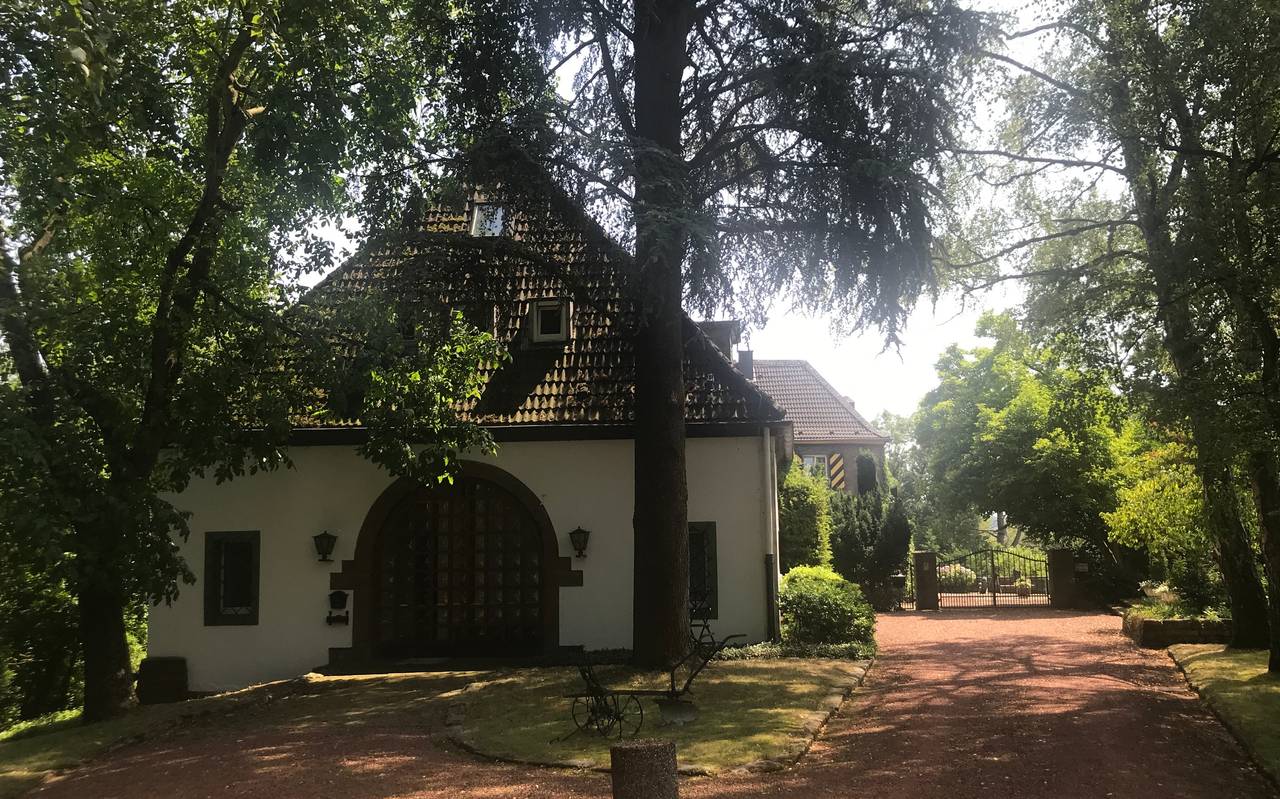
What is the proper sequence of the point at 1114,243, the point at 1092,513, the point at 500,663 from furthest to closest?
1. the point at 1092,513
2. the point at 1114,243
3. the point at 500,663

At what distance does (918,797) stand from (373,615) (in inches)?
415

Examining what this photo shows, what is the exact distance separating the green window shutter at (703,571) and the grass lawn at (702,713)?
171cm

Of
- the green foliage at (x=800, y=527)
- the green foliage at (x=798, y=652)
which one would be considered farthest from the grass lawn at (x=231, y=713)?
the green foliage at (x=800, y=527)

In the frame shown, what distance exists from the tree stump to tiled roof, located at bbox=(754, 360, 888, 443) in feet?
119

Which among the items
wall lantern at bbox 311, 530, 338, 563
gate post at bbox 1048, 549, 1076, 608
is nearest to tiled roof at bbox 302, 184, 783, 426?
wall lantern at bbox 311, 530, 338, 563

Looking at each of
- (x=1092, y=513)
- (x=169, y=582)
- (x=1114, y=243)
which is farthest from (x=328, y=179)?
(x=1092, y=513)

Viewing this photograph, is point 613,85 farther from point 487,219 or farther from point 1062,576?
point 1062,576

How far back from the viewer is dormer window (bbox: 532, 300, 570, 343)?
645 inches

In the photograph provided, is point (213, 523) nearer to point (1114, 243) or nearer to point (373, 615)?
point (373, 615)

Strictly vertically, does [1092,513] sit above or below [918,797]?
above

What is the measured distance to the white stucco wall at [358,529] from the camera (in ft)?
49.2

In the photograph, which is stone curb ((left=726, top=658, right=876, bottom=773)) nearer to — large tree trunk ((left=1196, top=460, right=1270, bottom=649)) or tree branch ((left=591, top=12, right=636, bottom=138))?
large tree trunk ((left=1196, top=460, right=1270, bottom=649))

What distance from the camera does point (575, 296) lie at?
42.7 ft

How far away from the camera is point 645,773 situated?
5.43m
